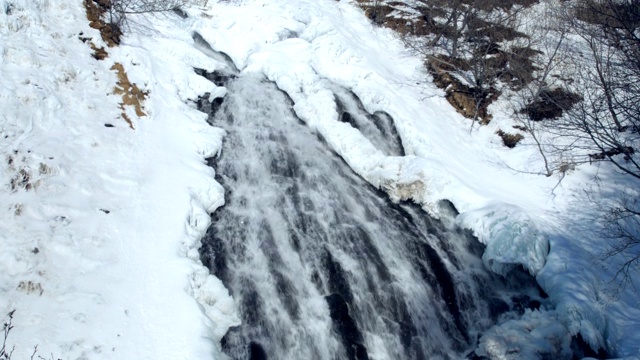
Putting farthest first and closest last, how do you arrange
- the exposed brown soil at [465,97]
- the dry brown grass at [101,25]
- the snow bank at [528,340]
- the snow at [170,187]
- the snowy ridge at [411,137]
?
the exposed brown soil at [465,97]
the dry brown grass at [101,25]
the snowy ridge at [411,137]
the snow bank at [528,340]
the snow at [170,187]

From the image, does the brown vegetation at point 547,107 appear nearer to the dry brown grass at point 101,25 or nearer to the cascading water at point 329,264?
the cascading water at point 329,264

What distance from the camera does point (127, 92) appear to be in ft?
43.0

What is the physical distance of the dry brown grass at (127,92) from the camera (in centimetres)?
1283

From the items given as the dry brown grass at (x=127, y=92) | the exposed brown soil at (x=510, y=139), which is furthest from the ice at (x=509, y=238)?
the dry brown grass at (x=127, y=92)

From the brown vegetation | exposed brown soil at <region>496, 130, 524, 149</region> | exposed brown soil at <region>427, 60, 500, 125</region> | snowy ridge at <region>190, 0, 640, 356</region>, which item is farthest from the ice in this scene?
the brown vegetation

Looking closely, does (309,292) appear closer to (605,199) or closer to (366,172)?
(366,172)

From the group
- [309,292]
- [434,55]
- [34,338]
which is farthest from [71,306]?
[434,55]

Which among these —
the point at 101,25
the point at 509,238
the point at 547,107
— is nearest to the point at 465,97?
the point at 547,107

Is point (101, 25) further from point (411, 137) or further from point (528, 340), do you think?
point (528, 340)

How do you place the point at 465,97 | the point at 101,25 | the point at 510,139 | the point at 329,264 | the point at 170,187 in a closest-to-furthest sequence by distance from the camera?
the point at 329,264, the point at 170,187, the point at 101,25, the point at 510,139, the point at 465,97

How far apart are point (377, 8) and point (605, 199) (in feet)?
49.7

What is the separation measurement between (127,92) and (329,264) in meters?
8.03

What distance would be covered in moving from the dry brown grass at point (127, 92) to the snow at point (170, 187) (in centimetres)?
20

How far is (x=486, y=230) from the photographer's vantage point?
11.9 metres
